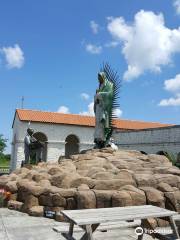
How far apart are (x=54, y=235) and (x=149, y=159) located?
222 inches

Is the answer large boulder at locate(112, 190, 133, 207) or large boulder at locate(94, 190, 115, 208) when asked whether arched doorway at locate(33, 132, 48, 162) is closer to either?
large boulder at locate(94, 190, 115, 208)

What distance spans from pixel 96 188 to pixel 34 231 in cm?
193

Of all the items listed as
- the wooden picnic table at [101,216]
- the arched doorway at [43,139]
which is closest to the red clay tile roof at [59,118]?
the arched doorway at [43,139]

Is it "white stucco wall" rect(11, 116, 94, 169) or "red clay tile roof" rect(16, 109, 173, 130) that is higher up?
"red clay tile roof" rect(16, 109, 173, 130)

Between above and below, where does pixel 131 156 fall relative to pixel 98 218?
above

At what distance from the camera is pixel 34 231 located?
614 centimetres

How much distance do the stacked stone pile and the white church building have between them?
21.3 m

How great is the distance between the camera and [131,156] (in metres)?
11.4

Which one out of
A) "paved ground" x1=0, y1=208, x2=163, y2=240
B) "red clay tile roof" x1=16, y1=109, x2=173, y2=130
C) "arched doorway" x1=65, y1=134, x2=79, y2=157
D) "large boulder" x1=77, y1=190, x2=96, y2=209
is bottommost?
"paved ground" x1=0, y1=208, x2=163, y2=240

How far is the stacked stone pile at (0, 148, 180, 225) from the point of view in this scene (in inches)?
281

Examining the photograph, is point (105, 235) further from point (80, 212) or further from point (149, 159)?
point (149, 159)

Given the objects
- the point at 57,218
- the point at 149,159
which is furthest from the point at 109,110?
the point at 57,218

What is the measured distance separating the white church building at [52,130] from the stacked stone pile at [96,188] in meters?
21.3

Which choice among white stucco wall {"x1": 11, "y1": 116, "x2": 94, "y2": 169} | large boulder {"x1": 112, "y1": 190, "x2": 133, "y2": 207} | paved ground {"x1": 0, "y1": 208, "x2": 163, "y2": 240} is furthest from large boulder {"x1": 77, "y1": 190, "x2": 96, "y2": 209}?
white stucco wall {"x1": 11, "y1": 116, "x2": 94, "y2": 169}
